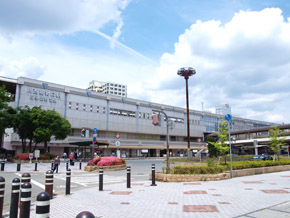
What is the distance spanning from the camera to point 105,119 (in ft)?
209

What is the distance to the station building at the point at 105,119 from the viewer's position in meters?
50.4

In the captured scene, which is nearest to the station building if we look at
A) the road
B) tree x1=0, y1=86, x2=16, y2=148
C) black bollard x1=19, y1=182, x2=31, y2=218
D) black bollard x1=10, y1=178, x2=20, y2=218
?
tree x1=0, y1=86, x2=16, y2=148

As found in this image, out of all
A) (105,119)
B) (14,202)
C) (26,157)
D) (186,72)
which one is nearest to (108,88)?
(105,119)

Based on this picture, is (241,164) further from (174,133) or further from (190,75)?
(174,133)

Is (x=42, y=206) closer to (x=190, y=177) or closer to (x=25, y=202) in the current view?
(x=25, y=202)

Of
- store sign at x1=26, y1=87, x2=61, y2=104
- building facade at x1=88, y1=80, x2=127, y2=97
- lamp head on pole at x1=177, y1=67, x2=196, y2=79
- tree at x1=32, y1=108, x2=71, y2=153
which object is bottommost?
tree at x1=32, y1=108, x2=71, y2=153

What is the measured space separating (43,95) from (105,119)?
55.2ft

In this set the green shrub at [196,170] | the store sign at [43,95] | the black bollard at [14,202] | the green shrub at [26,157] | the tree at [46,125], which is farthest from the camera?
the store sign at [43,95]

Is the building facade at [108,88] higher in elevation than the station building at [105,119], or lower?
higher

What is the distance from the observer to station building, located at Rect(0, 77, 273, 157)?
50438 millimetres

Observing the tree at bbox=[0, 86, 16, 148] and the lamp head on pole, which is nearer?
the tree at bbox=[0, 86, 16, 148]

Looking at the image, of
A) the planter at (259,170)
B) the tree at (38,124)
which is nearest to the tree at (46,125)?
the tree at (38,124)

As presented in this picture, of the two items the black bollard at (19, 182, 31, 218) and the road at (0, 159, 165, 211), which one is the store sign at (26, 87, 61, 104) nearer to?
the road at (0, 159, 165, 211)

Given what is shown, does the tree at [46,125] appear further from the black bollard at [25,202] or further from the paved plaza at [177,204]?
the black bollard at [25,202]
